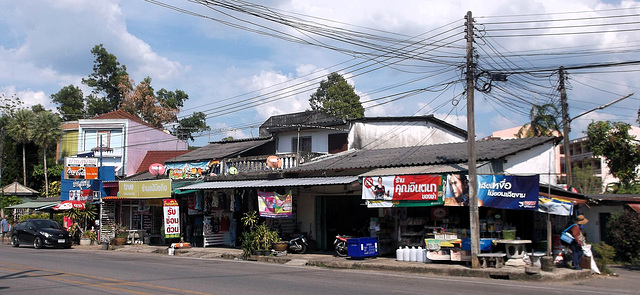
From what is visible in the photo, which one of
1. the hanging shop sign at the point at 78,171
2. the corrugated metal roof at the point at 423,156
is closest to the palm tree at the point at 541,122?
the corrugated metal roof at the point at 423,156

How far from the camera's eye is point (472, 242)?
52.1ft

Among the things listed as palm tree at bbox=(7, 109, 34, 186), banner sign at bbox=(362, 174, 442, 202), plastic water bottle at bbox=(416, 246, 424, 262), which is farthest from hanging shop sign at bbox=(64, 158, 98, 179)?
palm tree at bbox=(7, 109, 34, 186)

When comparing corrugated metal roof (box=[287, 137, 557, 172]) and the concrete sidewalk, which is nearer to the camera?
the concrete sidewalk

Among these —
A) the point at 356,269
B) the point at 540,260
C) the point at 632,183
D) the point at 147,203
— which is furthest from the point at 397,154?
→ the point at 632,183

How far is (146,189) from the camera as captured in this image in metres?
27.0

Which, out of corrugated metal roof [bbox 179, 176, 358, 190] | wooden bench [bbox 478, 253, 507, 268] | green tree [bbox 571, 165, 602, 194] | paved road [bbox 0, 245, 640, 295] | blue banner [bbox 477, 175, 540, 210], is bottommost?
paved road [bbox 0, 245, 640, 295]

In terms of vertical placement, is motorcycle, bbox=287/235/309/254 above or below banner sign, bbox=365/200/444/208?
below

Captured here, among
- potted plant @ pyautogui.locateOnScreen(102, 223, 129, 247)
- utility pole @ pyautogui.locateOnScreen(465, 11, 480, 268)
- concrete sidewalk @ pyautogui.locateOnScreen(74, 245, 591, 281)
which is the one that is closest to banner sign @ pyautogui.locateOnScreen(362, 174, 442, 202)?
utility pole @ pyautogui.locateOnScreen(465, 11, 480, 268)

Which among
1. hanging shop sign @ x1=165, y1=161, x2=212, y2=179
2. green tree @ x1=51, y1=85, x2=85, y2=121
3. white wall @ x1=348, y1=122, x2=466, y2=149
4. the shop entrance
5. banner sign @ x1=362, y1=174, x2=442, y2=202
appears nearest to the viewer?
banner sign @ x1=362, y1=174, x2=442, y2=202

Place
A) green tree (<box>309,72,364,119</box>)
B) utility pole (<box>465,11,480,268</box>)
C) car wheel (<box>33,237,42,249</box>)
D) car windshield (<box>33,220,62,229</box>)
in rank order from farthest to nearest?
green tree (<box>309,72,364,119</box>) < car windshield (<box>33,220,62,229</box>) < car wheel (<box>33,237,42,249</box>) < utility pole (<box>465,11,480,268</box>)

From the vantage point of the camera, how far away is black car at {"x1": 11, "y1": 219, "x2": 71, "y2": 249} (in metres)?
27.3

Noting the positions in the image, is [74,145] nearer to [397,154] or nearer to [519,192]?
[397,154]

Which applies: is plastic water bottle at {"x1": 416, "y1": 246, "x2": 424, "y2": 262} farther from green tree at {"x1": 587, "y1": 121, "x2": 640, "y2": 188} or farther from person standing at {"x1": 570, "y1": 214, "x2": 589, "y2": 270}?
green tree at {"x1": 587, "y1": 121, "x2": 640, "y2": 188}

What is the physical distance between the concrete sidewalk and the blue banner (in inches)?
77.5
